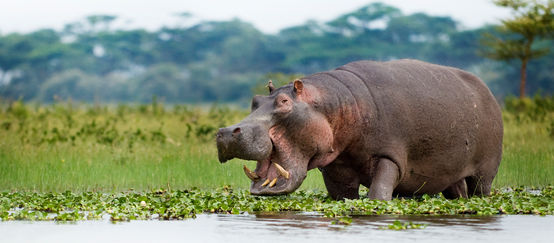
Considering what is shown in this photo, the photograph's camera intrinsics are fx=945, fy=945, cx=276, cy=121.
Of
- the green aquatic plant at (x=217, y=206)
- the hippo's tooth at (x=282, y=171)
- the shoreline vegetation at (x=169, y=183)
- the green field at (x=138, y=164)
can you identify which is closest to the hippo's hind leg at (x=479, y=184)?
the shoreline vegetation at (x=169, y=183)

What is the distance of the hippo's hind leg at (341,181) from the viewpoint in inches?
303

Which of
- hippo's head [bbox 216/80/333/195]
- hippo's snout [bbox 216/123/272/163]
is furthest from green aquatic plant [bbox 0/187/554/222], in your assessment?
hippo's snout [bbox 216/123/272/163]

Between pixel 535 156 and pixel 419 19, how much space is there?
182 feet

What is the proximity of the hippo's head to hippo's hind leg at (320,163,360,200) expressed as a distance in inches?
21.2

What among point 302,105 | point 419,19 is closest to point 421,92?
point 302,105

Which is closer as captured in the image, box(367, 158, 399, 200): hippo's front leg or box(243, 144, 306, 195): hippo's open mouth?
box(243, 144, 306, 195): hippo's open mouth

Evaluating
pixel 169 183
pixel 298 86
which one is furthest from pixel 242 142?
pixel 169 183

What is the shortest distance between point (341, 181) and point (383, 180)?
495 millimetres

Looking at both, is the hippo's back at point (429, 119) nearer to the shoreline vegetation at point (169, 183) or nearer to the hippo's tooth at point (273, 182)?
the shoreline vegetation at point (169, 183)

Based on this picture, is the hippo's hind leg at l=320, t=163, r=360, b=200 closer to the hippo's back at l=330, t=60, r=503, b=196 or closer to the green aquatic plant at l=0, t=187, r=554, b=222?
the green aquatic plant at l=0, t=187, r=554, b=222

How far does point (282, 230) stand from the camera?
20.0ft

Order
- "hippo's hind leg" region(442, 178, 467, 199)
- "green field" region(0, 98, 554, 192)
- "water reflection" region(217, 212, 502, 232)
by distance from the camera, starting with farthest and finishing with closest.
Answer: "green field" region(0, 98, 554, 192) < "hippo's hind leg" region(442, 178, 467, 199) < "water reflection" region(217, 212, 502, 232)

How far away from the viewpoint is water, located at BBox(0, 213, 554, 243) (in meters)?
5.74

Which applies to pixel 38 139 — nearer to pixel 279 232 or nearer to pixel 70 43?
pixel 279 232
